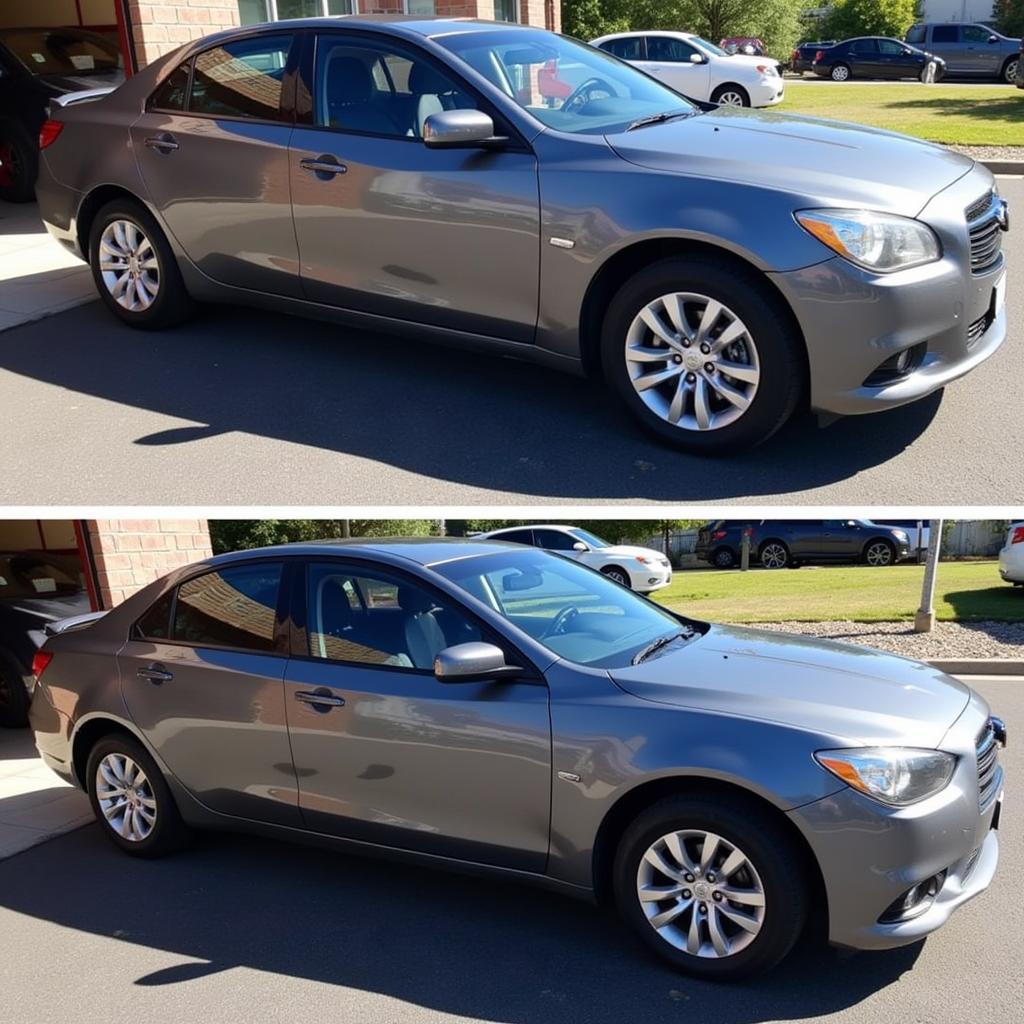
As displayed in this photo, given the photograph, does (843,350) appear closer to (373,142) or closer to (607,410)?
(607,410)

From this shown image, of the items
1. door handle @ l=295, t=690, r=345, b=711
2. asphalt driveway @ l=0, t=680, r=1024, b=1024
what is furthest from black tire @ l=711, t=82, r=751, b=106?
door handle @ l=295, t=690, r=345, b=711

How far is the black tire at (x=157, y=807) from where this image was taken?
226 inches

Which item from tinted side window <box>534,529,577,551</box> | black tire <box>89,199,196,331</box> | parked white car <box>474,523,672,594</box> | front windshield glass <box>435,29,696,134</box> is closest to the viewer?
front windshield glass <box>435,29,696,134</box>

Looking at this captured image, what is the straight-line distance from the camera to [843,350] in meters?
5.19

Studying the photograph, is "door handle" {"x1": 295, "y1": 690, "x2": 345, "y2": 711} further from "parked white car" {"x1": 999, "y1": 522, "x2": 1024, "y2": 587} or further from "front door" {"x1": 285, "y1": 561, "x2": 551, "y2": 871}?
"parked white car" {"x1": 999, "y1": 522, "x2": 1024, "y2": 587}

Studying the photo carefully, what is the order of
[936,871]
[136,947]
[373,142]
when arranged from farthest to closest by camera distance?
[373,142] < [136,947] < [936,871]

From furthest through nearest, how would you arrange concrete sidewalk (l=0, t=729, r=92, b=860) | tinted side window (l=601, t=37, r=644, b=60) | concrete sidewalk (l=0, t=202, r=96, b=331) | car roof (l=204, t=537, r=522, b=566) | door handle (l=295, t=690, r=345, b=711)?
tinted side window (l=601, t=37, r=644, b=60) → concrete sidewalk (l=0, t=202, r=96, b=331) → concrete sidewalk (l=0, t=729, r=92, b=860) → car roof (l=204, t=537, r=522, b=566) → door handle (l=295, t=690, r=345, b=711)

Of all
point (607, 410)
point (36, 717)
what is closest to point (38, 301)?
point (36, 717)

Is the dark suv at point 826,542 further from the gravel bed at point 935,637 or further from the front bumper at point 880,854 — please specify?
the front bumper at point 880,854

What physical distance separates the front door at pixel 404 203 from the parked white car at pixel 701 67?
739 inches

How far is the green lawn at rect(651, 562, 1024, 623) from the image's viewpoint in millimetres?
13266

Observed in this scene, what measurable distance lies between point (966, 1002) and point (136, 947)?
3.13 m

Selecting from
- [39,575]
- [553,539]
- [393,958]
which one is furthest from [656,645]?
[553,539]

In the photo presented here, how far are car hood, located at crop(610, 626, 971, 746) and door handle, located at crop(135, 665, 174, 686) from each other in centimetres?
226
